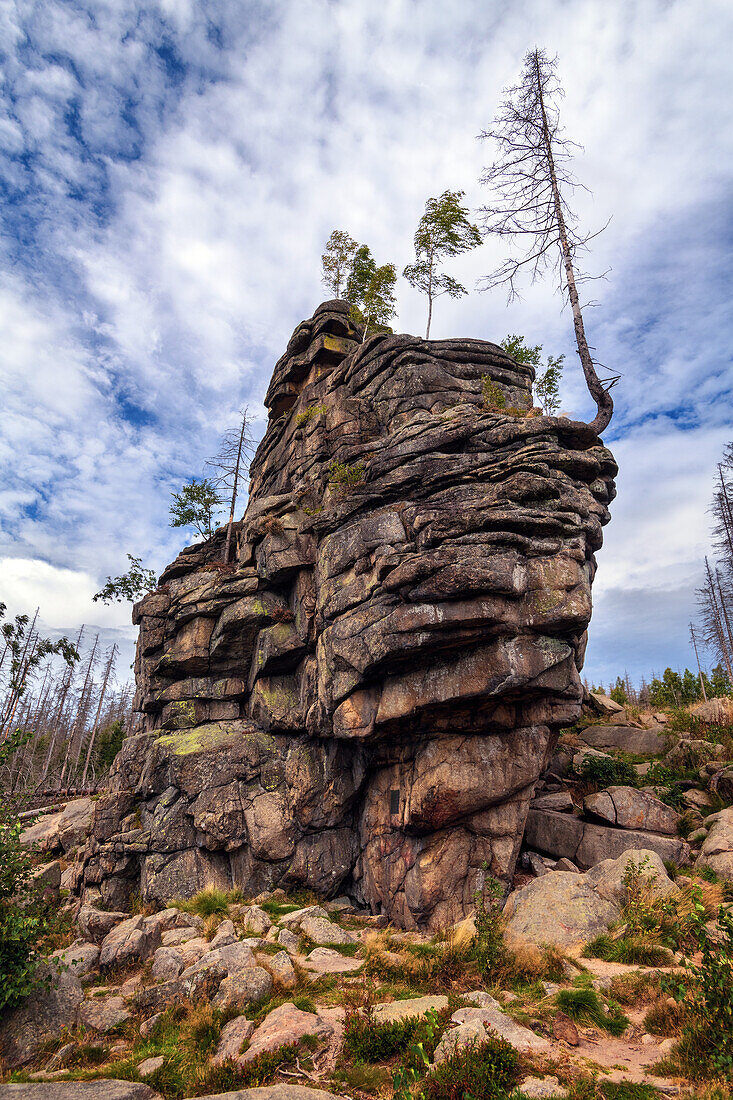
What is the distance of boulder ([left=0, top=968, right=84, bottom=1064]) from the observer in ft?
36.4

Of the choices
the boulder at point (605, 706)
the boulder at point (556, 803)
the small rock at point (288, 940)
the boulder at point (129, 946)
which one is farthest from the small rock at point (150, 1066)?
the boulder at point (605, 706)

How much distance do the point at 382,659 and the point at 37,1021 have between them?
12717 millimetres

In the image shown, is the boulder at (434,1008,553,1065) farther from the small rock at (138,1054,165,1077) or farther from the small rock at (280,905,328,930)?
the small rock at (280,905,328,930)

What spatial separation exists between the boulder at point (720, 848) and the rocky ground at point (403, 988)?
0.21ft

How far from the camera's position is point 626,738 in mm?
26500

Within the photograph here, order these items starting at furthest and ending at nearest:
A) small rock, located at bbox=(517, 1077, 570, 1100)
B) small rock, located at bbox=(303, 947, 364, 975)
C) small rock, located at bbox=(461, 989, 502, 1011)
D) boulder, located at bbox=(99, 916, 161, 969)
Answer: boulder, located at bbox=(99, 916, 161, 969) < small rock, located at bbox=(303, 947, 364, 975) < small rock, located at bbox=(461, 989, 502, 1011) < small rock, located at bbox=(517, 1077, 570, 1100)

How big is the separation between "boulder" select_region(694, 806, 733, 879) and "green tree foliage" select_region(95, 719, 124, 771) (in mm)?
42576

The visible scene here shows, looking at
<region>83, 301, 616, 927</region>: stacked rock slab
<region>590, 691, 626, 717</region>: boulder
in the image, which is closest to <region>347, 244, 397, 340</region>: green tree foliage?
<region>83, 301, 616, 927</region>: stacked rock slab

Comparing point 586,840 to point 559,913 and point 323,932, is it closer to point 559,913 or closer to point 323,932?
point 559,913

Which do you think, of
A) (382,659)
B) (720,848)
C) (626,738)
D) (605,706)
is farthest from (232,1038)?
(605,706)

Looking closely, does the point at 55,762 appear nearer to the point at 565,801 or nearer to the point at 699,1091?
the point at 565,801

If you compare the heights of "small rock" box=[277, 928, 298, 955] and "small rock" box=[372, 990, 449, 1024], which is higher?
"small rock" box=[372, 990, 449, 1024]

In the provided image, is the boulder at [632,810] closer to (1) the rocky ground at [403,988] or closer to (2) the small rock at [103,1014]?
(1) the rocky ground at [403,988]

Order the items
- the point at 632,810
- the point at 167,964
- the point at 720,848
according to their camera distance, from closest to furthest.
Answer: the point at 167,964 → the point at 720,848 → the point at 632,810
